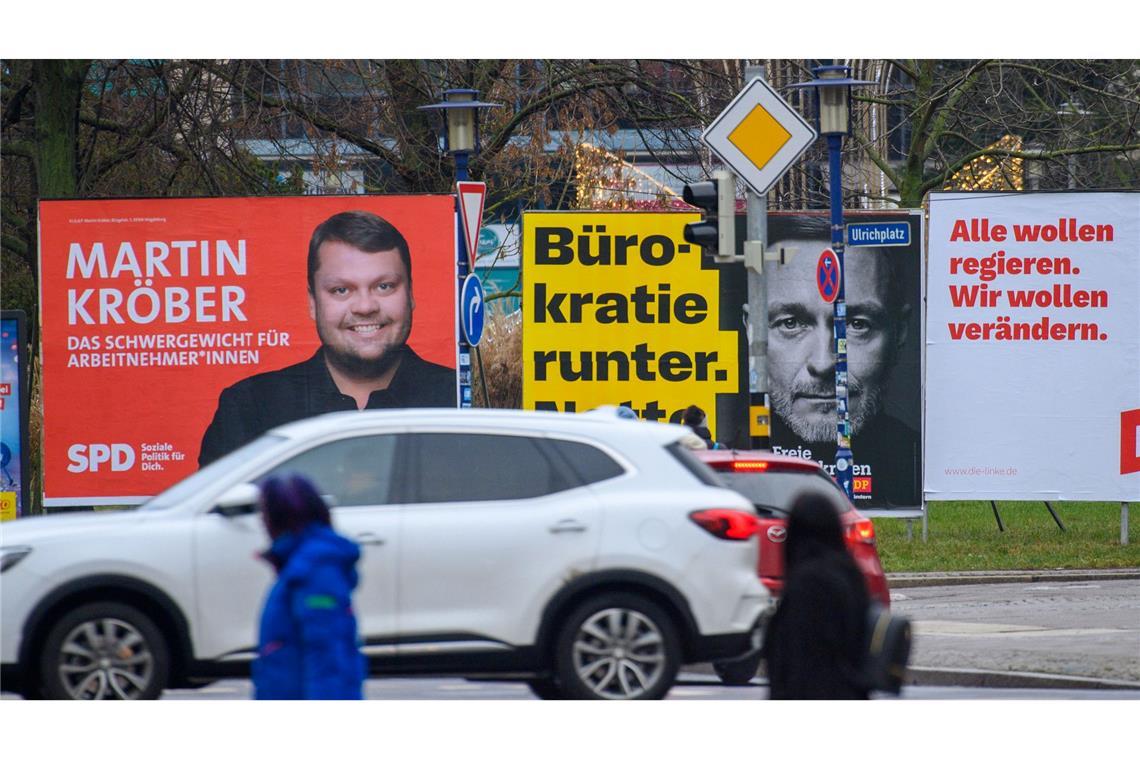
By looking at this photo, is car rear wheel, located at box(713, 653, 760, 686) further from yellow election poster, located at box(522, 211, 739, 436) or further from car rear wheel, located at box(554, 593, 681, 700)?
yellow election poster, located at box(522, 211, 739, 436)

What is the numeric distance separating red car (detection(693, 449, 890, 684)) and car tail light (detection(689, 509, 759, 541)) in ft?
5.22

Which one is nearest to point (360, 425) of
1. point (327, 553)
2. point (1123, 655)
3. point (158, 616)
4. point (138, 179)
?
point (158, 616)

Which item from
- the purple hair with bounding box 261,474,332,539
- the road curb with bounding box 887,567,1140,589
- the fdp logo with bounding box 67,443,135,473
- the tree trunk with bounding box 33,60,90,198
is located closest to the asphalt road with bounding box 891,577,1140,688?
the road curb with bounding box 887,567,1140,589

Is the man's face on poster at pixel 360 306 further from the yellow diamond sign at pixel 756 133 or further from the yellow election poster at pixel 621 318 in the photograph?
the yellow diamond sign at pixel 756 133

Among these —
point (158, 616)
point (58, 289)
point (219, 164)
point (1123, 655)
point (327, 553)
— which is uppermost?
point (219, 164)

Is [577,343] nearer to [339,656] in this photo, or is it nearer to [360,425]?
[360,425]

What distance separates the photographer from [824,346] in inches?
811

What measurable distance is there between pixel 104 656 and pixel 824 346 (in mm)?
13550

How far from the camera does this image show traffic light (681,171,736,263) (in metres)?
14.5

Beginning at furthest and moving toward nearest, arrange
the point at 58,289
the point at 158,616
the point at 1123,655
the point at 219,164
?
the point at 219,164
the point at 58,289
the point at 1123,655
the point at 158,616

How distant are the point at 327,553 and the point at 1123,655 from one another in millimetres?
7632

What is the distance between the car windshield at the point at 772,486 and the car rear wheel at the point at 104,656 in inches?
152

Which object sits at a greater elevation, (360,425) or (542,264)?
(542,264)

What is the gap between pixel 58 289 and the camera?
20094mm
